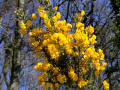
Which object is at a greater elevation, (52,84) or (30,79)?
(52,84)

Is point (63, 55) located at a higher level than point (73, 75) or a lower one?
higher

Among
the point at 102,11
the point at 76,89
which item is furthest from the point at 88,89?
the point at 102,11

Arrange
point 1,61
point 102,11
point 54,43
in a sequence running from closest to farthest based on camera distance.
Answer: point 54,43 → point 102,11 → point 1,61

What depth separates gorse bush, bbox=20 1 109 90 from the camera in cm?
197

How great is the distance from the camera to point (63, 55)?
2.02 m

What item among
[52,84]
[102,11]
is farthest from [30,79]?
[52,84]

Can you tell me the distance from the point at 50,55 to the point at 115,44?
20.9 feet

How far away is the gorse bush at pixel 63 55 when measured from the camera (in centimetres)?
197

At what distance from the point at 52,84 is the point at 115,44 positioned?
6339 mm

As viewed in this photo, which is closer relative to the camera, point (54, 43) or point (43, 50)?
point (54, 43)

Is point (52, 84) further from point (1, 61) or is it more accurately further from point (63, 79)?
point (1, 61)

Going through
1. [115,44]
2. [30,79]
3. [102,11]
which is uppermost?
[102,11]

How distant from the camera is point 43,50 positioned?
6.78 feet

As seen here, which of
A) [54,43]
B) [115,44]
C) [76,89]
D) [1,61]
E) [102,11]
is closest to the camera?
[54,43]
